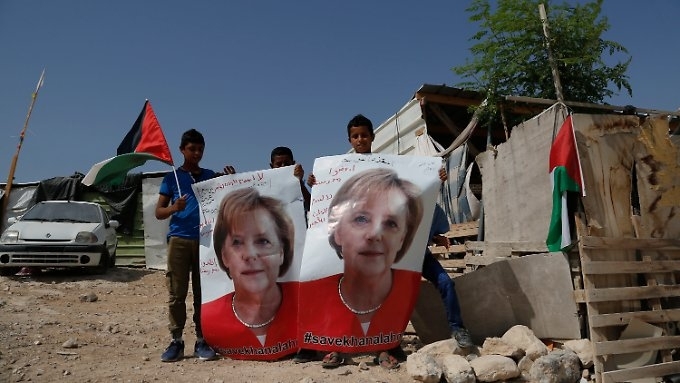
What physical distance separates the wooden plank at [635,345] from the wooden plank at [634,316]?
0.12 metres

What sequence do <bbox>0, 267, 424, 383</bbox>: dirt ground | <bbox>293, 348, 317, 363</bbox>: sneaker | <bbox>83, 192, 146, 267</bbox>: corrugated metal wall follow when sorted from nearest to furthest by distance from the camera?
<bbox>0, 267, 424, 383</bbox>: dirt ground < <bbox>293, 348, 317, 363</bbox>: sneaker < <bbox>83, 192, 146, 267</bbox>: corrugated metal wall

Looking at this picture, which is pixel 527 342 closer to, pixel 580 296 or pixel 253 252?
pixel 580 296

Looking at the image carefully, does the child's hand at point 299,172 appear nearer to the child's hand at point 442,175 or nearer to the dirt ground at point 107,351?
the child's hand at point 442,175

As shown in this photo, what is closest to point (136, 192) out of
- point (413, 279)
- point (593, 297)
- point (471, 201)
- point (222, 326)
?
point (471, 201)

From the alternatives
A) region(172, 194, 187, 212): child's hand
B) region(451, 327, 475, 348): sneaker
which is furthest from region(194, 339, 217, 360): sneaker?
region(451, 327, 475, 348): sneaker

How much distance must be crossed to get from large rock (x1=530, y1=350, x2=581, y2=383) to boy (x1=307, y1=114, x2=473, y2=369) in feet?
1.65

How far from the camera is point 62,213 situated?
31.2 ft

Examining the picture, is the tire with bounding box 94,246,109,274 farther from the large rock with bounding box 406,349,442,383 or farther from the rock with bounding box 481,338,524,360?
the rock with bounding box 481,338,524,360

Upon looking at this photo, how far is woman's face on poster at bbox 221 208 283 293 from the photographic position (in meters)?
3.59

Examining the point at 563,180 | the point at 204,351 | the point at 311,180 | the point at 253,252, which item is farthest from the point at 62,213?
the point at 563,180

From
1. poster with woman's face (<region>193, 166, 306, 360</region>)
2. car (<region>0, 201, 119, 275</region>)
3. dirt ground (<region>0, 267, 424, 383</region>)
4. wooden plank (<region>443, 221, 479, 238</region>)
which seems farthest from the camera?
car (<region>0, 201, 119, 275</region>)

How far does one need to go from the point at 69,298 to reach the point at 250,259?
5.60 meters

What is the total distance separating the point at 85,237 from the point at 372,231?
7.68 metres

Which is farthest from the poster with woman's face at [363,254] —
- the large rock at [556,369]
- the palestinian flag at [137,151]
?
the palestinian flag at [137,151]
